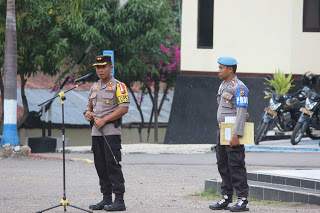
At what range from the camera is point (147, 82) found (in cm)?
2792

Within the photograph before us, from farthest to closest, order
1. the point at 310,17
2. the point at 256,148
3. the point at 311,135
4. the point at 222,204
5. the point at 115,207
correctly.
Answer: the point at 310,17 < the point at 311,135 < the point at 256,148 < the point at 222,204 < the point at 115,207

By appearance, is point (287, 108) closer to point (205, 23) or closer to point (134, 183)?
point (205, 23)

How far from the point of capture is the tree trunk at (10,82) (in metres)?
16.5

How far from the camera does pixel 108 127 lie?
8.55 metres

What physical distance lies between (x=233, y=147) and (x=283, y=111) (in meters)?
10.3

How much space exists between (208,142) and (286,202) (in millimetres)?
13423

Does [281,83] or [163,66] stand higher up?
[163,66]

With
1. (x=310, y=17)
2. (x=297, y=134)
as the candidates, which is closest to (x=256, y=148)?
(x=297, y=134)

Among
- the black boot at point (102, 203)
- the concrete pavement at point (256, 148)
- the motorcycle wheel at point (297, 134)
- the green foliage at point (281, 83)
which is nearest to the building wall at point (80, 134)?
the concrete pavement at point (256, 148)

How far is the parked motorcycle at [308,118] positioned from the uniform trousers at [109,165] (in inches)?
374

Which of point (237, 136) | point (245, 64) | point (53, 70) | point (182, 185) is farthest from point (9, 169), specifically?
point (245, 64)

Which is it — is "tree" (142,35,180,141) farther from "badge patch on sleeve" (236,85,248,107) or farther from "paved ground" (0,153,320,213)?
"badge patch on sleeve" (236,85,248,107)

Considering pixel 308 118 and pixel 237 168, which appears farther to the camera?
pixel 308 118

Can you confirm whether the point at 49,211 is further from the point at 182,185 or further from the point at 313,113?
the point at 313,113
